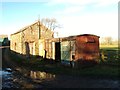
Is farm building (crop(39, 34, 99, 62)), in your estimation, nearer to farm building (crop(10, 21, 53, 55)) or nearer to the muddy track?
the muddy track

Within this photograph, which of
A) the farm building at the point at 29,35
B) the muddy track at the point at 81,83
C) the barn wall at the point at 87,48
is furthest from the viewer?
the farm building at the point at 29,35

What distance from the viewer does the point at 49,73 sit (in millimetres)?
20438

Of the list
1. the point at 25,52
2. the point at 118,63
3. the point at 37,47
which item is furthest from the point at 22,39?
the point at 118,63

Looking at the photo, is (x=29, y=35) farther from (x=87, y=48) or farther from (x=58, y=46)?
(x=87, y=48)

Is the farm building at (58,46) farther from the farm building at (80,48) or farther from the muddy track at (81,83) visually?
the muddy track at (81,83)

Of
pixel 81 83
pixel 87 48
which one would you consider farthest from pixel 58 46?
pixel 81 83

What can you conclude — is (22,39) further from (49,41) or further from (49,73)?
(49,73)

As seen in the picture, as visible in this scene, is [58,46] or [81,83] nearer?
[81,83]

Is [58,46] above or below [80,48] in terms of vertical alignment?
above

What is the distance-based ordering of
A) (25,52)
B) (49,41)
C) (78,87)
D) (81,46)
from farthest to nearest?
(25,52), (49,41), (81,46), (78,87)

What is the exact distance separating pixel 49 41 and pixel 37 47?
6555 millimetres

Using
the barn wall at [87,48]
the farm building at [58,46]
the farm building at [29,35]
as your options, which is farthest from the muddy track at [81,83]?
the farm building at [29,35]

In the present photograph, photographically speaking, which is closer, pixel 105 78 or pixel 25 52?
pixel 105 78

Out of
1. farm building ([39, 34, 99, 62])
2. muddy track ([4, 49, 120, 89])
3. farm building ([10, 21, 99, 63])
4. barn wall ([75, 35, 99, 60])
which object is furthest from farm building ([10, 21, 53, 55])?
muddy track ([4, 49, 120, 89])
